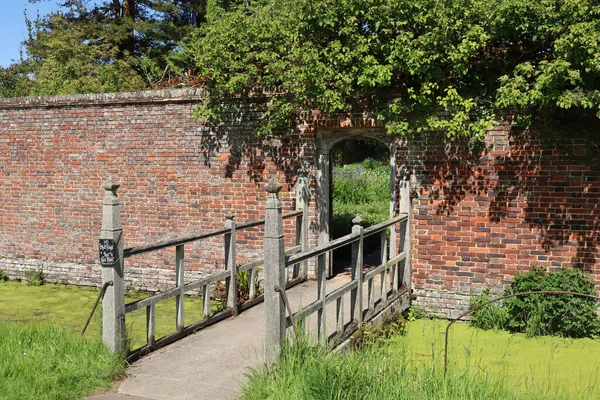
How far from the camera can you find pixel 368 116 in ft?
30.1

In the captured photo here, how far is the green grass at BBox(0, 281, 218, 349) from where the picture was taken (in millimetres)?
8852

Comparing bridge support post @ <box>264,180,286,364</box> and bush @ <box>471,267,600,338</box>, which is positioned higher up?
bridge support post @ <box>264,180,286,364</box>

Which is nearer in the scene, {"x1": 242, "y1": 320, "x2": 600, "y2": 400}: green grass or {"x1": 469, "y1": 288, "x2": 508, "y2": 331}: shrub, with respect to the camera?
{"x1": 242, "y1": 320, "x2": 600, "y2": 400}: green grass

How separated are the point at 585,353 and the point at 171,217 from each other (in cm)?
700

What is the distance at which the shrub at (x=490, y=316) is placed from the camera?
8.41 meters

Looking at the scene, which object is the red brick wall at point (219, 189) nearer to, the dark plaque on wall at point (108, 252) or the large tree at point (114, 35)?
the dark plaque on wall at point (108, 252)

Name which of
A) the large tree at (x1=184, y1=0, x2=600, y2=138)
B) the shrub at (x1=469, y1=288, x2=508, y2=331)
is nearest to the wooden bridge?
the shrub at (x1=469, y1=288, x2=508, y2=331)

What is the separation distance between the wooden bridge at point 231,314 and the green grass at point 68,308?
1.21m

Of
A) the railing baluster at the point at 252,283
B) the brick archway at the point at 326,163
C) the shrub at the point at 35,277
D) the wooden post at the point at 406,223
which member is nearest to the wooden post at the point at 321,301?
the railing baluster at the point at 252,283

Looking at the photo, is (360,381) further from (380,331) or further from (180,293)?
(180,293)

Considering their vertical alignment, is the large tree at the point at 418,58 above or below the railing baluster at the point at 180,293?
above

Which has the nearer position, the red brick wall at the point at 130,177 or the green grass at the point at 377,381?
the green grass at the point at 377,381

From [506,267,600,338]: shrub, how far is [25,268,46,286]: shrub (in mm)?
8905

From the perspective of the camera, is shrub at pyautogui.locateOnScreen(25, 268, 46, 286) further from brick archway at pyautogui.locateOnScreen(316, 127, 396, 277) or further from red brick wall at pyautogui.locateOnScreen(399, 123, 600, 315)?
red brick wall at pyautogui.locateOnScreen(399, 123, 600, 315)
